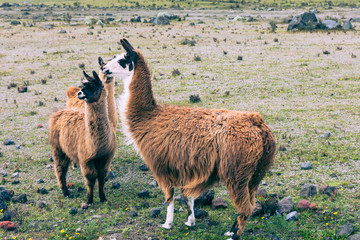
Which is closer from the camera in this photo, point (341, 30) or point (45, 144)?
point (45, 144)

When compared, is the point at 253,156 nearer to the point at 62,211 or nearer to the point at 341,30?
the point at 62,211

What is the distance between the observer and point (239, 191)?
4586 mm

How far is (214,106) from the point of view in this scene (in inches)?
463

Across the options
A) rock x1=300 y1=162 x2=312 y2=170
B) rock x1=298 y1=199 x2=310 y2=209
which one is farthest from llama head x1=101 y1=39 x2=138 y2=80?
rock x1=300 y1=162 x2=312 y2=170

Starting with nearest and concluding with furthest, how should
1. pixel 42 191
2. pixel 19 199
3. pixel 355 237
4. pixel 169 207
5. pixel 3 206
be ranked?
pixel 355 237 < pixel 169 207 < pixel 3 206 < pixel 19 199 < pixel 42 191

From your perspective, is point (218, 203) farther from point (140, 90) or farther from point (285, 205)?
point (140, 90)

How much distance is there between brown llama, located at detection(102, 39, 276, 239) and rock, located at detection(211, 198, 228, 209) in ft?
2.24

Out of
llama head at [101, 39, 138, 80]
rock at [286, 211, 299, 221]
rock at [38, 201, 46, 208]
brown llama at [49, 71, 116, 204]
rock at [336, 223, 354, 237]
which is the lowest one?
rock at [38, 201, 46, 208]

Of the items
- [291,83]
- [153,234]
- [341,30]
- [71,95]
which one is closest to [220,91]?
[291,83]

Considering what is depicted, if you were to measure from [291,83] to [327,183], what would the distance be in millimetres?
8195

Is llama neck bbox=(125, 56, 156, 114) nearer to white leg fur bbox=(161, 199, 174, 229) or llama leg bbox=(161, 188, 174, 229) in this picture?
llama leg bbox=(161, 188, 174, 229)

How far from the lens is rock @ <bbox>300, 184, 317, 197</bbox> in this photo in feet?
20.1

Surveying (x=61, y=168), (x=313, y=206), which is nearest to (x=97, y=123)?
(x=61, y=168)

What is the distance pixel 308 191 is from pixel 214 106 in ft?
19.5
